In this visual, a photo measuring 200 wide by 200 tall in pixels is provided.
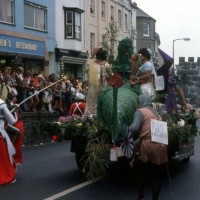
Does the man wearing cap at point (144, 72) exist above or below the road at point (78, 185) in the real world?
above

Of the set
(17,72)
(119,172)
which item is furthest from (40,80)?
(119,172)

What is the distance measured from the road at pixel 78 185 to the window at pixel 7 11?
18.2 meters

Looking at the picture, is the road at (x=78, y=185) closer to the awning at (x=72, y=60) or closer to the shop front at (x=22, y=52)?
the shop front at (x=22, y=52)

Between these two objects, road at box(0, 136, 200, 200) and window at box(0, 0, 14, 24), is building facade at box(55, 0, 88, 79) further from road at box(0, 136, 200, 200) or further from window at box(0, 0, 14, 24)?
road at box(0, 136, 200, 200)

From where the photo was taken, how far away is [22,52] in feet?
104

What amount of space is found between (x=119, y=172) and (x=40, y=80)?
36.8ft

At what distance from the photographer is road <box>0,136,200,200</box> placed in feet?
30.2

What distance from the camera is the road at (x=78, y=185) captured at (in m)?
9.20

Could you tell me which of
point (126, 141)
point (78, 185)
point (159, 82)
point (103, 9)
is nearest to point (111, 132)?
point (126, 141)

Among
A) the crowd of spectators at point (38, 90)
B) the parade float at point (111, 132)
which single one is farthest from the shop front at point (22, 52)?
the parade float at point (111, 132)

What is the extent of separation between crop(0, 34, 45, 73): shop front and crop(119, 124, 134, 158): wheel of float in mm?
18603

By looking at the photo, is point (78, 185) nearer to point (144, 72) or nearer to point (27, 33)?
point (144, 72)

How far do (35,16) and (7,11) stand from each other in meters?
3.34

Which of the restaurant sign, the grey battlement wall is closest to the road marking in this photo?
the restaurant sign
